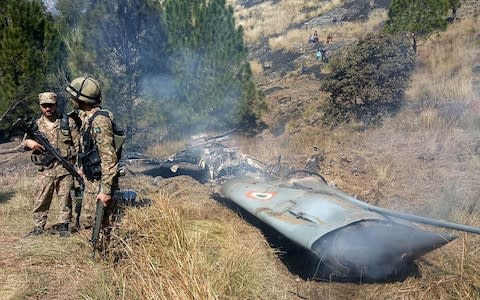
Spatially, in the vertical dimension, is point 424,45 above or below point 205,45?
below

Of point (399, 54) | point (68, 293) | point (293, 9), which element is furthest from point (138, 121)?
point (293, 9)

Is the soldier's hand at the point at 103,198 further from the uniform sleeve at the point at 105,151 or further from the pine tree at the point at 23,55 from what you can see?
the pine tree at the point at 23,55

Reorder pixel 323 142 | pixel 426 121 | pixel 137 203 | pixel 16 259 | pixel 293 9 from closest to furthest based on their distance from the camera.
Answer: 1. pixel 16 259
2. pixel 137 203
3. pixel 426 121
4. pixel 323 142
5. pixel 293 9

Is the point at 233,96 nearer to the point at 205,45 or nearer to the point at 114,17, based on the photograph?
the point at 205,45

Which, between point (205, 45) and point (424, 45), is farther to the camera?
point (424, 45)

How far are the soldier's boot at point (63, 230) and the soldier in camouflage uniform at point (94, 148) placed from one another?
0.50m

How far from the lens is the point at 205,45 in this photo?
36.4ft

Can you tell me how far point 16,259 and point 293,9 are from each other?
2536cm

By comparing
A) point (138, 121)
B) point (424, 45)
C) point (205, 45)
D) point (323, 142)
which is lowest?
point (323, 142)

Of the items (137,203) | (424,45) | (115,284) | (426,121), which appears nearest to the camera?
(115,284)

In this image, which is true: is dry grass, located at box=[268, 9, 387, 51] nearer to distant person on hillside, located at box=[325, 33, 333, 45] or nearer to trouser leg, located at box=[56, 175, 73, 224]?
distant person on hillside, located at box=[325, 33, 333, 45]

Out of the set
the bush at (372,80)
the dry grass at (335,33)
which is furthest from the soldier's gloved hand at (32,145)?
the dry grass at (335,33)

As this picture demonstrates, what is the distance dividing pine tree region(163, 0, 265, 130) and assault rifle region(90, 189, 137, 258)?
7.23 m

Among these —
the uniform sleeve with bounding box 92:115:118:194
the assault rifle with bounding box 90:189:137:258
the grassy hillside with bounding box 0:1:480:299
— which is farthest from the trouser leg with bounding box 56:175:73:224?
the uniform sleeve with bounding box 92:115:118:194
